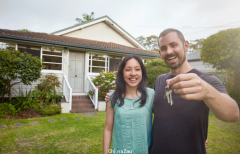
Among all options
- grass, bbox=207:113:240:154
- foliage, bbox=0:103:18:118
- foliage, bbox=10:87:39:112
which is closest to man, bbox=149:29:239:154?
grass, bbox=207:113:240:154

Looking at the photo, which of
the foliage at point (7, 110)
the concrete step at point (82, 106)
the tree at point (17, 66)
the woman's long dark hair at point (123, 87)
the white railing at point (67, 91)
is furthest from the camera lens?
the concrete step at point (82, 106)

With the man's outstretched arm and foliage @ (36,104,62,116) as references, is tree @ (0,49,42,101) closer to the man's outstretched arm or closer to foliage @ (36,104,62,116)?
foliage @ (36,104,62,116)

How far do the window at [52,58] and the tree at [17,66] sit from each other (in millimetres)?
1959

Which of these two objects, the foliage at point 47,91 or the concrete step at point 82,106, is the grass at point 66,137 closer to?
the foliage at point 47,91

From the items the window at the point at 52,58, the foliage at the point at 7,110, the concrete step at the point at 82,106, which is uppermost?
the window at the point at 52,58

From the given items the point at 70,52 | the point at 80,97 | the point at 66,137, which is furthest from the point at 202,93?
the point at 70,52

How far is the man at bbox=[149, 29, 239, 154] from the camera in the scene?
36.9 inches

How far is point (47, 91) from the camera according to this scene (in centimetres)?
773

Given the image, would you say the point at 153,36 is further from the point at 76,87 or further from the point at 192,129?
the point at 192,129

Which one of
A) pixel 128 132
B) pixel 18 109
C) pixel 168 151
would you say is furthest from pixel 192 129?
pixel 18 109

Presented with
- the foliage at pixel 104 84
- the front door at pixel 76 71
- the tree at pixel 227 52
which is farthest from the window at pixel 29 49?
the tree at pixel 227 52

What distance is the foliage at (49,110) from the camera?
6.81m

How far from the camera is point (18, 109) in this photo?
6.59 metres

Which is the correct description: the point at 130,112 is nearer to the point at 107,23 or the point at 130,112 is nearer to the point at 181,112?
the point at 181,112
